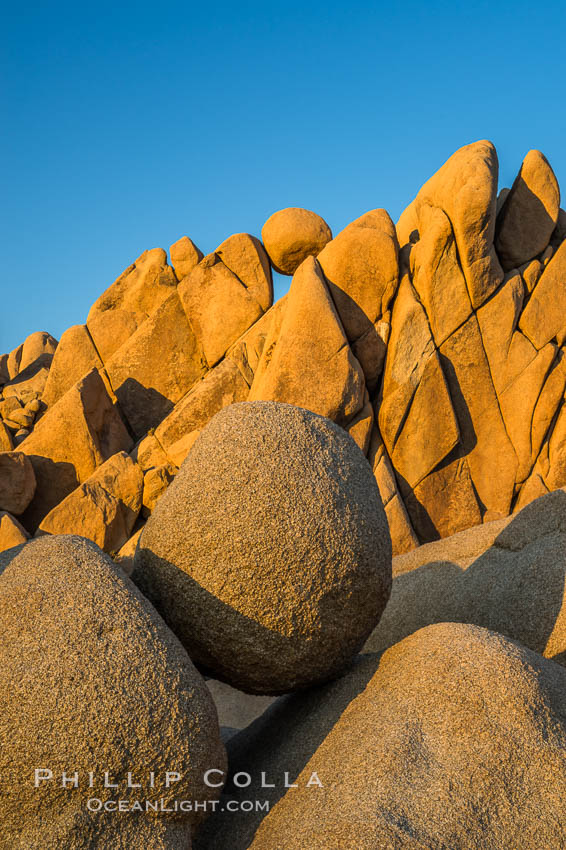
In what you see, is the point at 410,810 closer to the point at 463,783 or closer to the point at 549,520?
the point at 463,783

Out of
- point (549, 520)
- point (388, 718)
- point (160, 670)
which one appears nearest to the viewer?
point (160, 670)

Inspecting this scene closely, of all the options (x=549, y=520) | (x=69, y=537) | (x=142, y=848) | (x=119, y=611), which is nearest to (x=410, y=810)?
(x=142, y=848)

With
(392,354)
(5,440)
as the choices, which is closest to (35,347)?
(5,440)

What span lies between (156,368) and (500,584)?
1169cm

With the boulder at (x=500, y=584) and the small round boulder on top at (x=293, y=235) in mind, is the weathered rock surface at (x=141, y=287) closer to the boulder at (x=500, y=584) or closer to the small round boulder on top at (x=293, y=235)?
the small round boulder on top at (x=293, y=235)

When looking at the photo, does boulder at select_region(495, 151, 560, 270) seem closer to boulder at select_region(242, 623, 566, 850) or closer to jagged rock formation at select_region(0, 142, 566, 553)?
jagged rock formation at select_region(0, 142, 566, 553)

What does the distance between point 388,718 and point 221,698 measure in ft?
17.3

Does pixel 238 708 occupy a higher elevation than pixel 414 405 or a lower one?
lower

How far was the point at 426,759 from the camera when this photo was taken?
3.96 meters

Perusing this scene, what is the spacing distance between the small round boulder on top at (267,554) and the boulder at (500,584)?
2070 millimetres

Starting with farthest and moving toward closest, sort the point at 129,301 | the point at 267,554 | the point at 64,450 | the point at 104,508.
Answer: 1. the point at 129,301
2. the point at 64,450
3. the point at 104,508
4. the point at 267,554

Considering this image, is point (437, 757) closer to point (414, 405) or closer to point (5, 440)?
point (414, 405)

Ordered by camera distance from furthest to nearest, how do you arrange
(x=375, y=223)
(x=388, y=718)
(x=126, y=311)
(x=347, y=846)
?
(x=126, y=311)
(x=375, y=223)
(x=388, y=718)
(x=347, y=846)

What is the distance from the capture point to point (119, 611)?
3.90 metres
